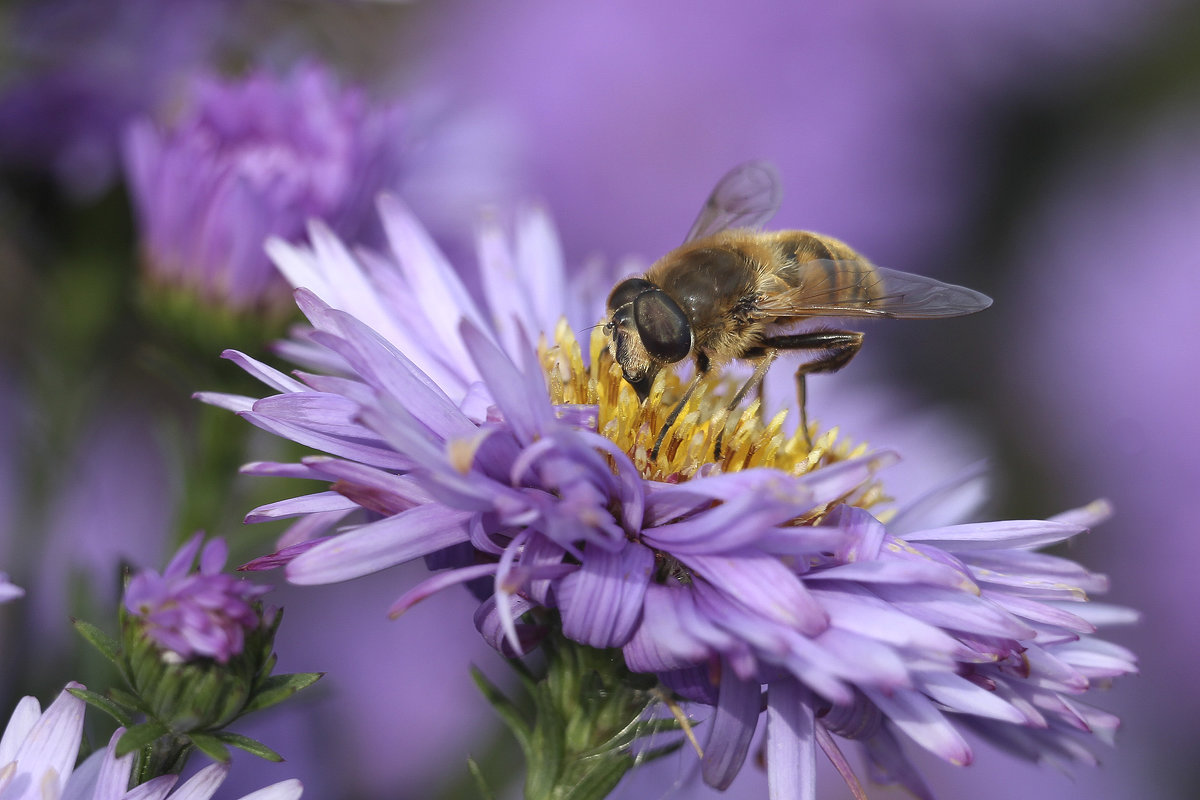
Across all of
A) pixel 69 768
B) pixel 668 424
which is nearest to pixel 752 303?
pixel 668 424

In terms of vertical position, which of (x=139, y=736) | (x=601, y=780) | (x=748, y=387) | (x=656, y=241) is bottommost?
(x=601, y=780)

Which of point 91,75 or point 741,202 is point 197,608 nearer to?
point 741,202

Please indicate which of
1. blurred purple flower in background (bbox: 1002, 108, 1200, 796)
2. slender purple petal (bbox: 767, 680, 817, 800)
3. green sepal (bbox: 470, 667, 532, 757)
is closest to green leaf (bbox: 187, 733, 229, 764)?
green sepal (bbox: 470, 667, 532, 757)

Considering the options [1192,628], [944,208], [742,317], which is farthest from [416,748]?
[944,208]

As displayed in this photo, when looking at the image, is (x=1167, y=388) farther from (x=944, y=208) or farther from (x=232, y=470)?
(x=232, y=470)

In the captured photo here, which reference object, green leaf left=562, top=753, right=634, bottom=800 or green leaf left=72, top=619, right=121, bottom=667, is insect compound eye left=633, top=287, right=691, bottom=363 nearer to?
green leaf left=562, top=753, right=634, bottom=800
